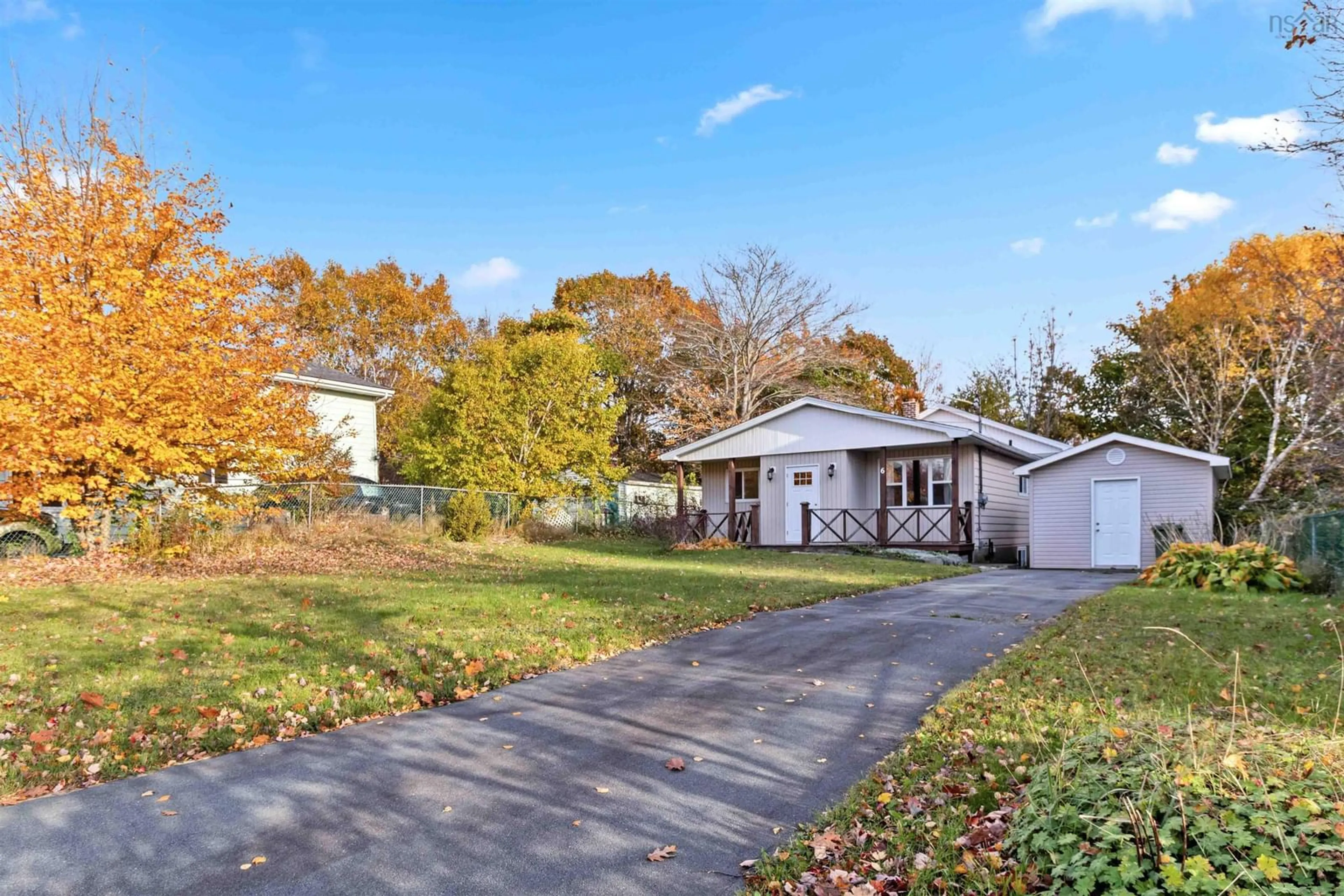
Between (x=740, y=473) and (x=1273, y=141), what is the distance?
17.0m

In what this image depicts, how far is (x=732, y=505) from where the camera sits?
22922mm

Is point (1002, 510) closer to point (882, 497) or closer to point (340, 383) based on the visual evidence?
point (882, 497)

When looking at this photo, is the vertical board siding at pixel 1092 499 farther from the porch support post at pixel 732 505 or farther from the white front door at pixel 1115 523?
the porch support post at pixel 732 505

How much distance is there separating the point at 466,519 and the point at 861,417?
10557 mm

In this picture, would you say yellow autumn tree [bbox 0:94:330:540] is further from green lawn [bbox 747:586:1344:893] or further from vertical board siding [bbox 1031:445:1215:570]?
vertical board siding [bbox 1031:445:1215:570]

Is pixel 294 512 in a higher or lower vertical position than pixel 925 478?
lower

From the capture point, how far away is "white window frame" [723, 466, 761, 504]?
2306cm

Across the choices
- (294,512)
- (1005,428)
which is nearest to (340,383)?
(294,512)

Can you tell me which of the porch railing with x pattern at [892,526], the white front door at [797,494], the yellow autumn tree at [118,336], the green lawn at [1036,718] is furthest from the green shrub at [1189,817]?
the white front door at [797,494]

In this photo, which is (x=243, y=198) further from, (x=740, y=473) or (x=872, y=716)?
(x=740, y=473)

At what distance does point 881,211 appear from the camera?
1938cm

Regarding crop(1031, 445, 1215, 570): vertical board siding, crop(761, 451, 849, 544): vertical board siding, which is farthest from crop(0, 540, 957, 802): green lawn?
crop(761, 451, 849, 544): vertical board siding


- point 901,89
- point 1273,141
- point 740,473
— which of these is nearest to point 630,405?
point 740,473

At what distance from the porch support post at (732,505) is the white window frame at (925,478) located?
14.4ft
